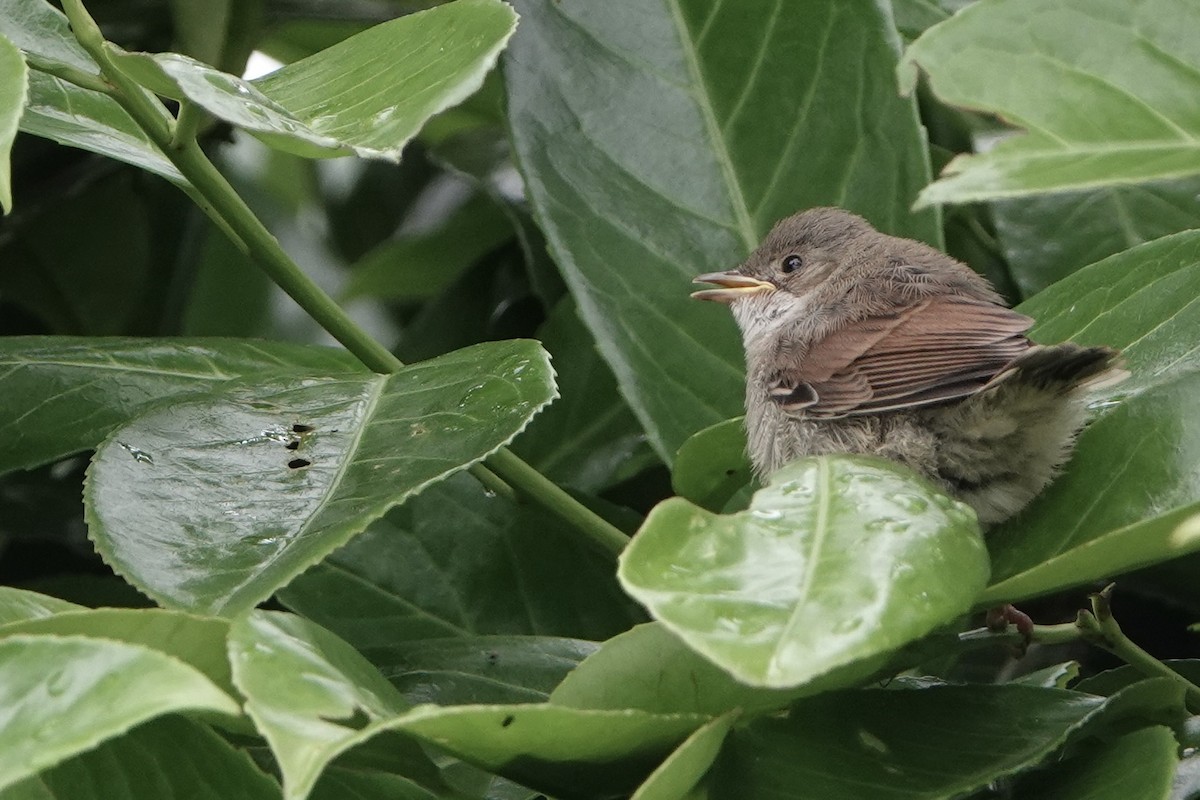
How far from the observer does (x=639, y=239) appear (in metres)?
2.68

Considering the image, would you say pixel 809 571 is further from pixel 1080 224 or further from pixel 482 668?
pixel 1080 224

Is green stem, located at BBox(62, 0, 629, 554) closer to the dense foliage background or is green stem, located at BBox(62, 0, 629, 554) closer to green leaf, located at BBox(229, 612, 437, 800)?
the dense foliage background

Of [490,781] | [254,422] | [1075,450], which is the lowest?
[490,781]

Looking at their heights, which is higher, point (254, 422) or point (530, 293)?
point (254, 422)

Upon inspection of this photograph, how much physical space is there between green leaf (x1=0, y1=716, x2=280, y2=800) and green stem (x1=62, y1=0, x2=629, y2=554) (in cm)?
71

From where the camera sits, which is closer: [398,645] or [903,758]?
[903,758]

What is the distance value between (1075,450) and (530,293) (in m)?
1.69

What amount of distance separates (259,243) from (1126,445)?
4.29ft

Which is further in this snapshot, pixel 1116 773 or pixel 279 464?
pixel 279 464

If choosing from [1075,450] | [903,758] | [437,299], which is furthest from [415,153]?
[903,758]

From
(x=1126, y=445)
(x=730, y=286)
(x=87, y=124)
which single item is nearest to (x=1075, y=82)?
(x=1126, y=445)

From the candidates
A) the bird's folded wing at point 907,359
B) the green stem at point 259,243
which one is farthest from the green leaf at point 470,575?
the bird's folded wing at point 907,359

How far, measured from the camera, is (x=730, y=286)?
3270mm

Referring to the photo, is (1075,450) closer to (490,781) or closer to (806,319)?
(490,781)
